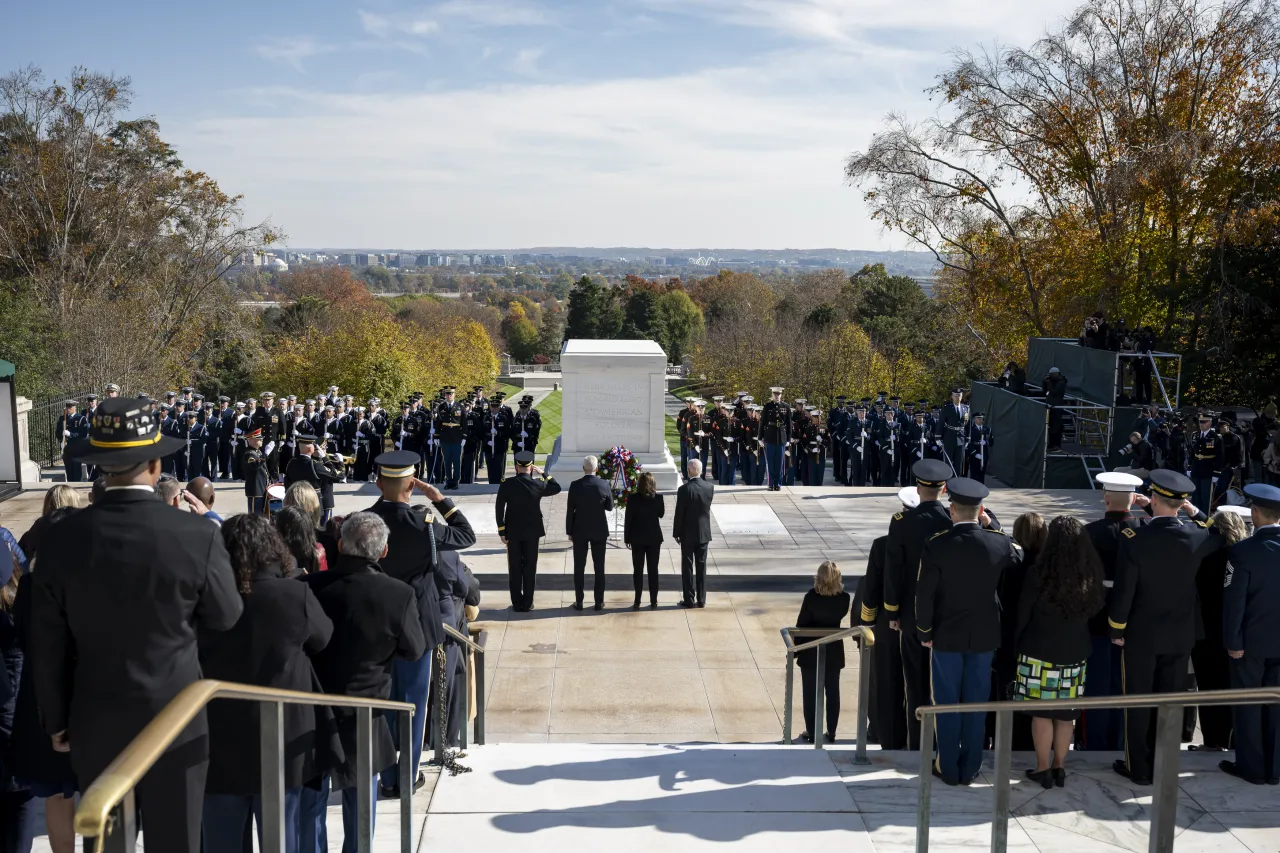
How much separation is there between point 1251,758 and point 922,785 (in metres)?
2.12

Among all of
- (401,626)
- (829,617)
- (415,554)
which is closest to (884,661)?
(829,617)

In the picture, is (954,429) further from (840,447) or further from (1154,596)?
(1154,596)

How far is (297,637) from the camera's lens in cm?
394

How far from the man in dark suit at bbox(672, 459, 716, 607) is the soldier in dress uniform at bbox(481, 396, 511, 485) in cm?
783

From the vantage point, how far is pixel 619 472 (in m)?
13.3

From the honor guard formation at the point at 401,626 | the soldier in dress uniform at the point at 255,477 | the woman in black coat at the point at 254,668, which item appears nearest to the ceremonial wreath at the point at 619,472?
the soldier in dress uniform at the point at 255,477

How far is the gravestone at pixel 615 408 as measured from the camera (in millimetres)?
16969

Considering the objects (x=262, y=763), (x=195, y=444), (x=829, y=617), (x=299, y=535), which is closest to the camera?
(x=262, y=763)

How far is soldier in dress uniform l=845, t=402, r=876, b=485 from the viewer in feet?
64.0

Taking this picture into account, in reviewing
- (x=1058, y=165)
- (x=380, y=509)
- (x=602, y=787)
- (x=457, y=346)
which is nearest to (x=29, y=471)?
(x=380, y=509)

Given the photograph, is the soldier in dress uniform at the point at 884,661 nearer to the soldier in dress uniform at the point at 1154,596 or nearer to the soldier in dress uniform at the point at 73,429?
the soldier in dress uniform at the point at 1154,596

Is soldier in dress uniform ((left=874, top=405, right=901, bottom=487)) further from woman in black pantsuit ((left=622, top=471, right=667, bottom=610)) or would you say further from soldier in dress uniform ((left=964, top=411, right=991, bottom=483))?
woman in black pantsuit ((left=622, top=471, right=667, bottom=610))

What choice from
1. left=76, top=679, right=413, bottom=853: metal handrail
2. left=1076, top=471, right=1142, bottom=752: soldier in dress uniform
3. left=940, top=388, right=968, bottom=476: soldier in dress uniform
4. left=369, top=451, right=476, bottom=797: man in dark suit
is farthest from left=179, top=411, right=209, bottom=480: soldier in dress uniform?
left=1076, top=471, right=1142, bottom=752: soldier in dress uniform

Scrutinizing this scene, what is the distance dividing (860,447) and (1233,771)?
46.7ft
